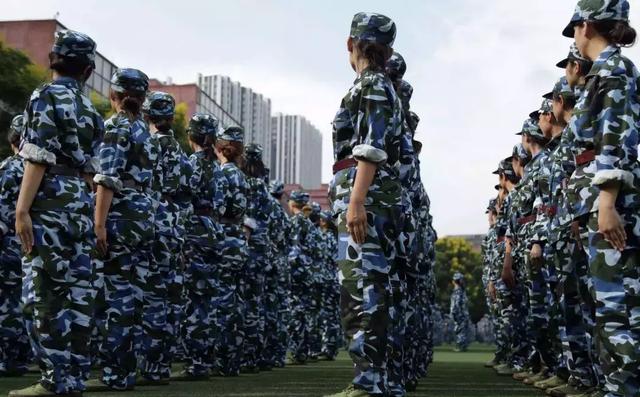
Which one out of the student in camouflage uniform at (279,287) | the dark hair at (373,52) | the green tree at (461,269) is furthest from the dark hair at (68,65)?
the green tree at (461,269)

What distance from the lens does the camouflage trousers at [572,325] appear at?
235 inches

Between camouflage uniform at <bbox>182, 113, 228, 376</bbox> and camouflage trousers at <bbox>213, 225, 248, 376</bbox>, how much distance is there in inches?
6.3

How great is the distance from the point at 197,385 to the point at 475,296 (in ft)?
187

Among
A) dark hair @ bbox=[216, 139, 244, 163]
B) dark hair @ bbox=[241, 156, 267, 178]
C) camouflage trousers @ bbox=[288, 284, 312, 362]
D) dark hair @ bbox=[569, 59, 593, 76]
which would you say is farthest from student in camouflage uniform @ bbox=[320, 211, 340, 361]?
dark hair @ bbox=[569, 59, 593, 76]

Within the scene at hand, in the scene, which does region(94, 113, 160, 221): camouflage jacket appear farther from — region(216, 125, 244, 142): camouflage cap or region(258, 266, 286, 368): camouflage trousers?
region(258, 266, 286, 368): camouflage trousers

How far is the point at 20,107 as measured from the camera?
27484 millimetres

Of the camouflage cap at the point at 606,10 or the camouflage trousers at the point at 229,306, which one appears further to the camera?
the camouflage trousers at the point at 229,306

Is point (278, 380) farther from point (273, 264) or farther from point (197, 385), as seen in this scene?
point (273, 264)

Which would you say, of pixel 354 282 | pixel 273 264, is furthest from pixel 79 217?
pixel 273 264

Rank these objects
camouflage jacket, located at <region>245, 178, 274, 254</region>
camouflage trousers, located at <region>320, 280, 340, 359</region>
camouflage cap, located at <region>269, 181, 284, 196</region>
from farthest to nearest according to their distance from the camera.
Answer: camouflage trousers, located at <region>320, 280, 340, 359</region> < camouflage cap, located at <region>269, 181, 284, 196</region> < camouflage jacket, located at <region>245, 178, 274, 254</region>

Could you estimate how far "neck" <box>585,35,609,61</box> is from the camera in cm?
455

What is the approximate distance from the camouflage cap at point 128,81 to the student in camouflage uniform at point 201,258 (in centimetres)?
151

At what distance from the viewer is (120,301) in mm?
6363

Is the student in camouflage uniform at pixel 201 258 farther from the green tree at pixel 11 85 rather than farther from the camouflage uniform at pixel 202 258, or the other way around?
the green tree at pixel 11 85
